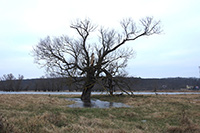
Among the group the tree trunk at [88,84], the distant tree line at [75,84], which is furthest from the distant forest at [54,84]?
the tree trunk at [88,84]

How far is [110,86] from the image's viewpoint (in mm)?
24391

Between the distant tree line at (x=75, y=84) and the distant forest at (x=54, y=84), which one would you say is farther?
the distant forest at (x=54, y=84)

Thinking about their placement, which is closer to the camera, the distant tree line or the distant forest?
the distant tree line

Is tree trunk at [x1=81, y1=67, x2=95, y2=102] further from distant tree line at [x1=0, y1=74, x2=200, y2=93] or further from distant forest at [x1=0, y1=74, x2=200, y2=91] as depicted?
distant forest at [x1=0, y1=74, x2=200, y2=91]

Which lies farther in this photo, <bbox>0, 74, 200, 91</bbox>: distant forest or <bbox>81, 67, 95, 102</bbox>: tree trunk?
<bbox>0, 74, 200, 91</bbox>: distant forest

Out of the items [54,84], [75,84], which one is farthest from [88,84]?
[54,84]

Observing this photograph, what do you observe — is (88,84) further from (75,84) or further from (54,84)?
(54,84)

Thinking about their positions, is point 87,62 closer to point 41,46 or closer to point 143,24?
point 41,46

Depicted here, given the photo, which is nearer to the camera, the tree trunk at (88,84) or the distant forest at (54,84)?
the tree trunk at (88,84)

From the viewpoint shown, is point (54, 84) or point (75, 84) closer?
point (75, 84)

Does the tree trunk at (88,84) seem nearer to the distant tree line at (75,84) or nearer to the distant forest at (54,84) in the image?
the distant tree line at (75,84)

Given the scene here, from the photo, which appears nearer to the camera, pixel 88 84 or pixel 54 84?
pixel 88 84

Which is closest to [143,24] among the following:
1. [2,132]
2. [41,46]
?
[41,46]

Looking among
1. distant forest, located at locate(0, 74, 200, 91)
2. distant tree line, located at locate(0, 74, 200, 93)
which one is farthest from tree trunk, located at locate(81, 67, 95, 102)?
distant forest, located at locate(0, 74, 200, 91)
